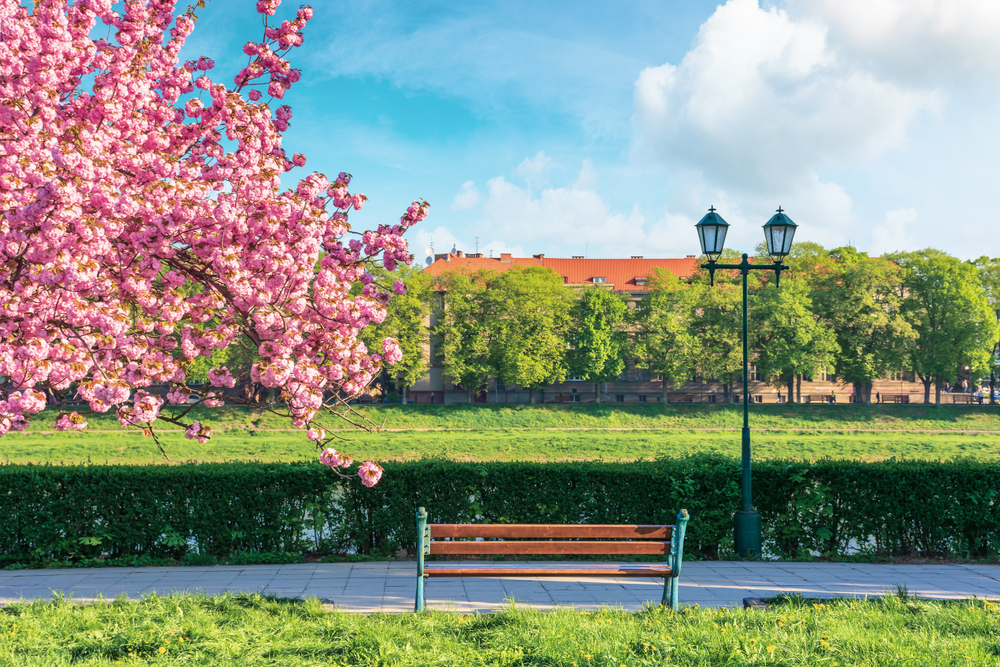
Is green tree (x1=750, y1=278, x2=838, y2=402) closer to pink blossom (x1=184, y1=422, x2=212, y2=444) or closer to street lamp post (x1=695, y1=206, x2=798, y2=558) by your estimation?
street lamp post (x1=695, y1=206, x2=798, y2=558)

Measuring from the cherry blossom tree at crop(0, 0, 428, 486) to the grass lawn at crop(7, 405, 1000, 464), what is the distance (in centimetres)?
2095

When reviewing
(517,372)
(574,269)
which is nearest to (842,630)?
(517,372)

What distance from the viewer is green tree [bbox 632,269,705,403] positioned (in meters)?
50.7

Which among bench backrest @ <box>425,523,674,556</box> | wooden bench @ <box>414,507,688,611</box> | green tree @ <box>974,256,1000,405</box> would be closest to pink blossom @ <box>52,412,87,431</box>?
wooden bench @ <box>414,507,688,611</box>

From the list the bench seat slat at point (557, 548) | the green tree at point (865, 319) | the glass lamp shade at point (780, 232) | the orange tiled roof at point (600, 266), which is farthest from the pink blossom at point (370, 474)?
the orange tiled roof at point (600, 266)

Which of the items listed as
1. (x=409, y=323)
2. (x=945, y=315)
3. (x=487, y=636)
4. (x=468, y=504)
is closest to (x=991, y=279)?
(x=945, y=315)

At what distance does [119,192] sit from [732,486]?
782 centimetres

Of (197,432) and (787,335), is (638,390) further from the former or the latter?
(197,432)

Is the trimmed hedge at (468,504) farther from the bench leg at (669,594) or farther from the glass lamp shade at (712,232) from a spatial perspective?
the glass lamp shade at (712,232)

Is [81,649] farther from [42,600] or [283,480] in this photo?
[283,480]

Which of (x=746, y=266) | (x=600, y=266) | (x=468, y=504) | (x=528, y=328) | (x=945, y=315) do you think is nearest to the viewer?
(x=468, y=504)

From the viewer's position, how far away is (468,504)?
31.5ft

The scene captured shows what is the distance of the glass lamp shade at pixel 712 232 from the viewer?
1052 cm

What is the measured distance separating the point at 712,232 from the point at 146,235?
291 inches
